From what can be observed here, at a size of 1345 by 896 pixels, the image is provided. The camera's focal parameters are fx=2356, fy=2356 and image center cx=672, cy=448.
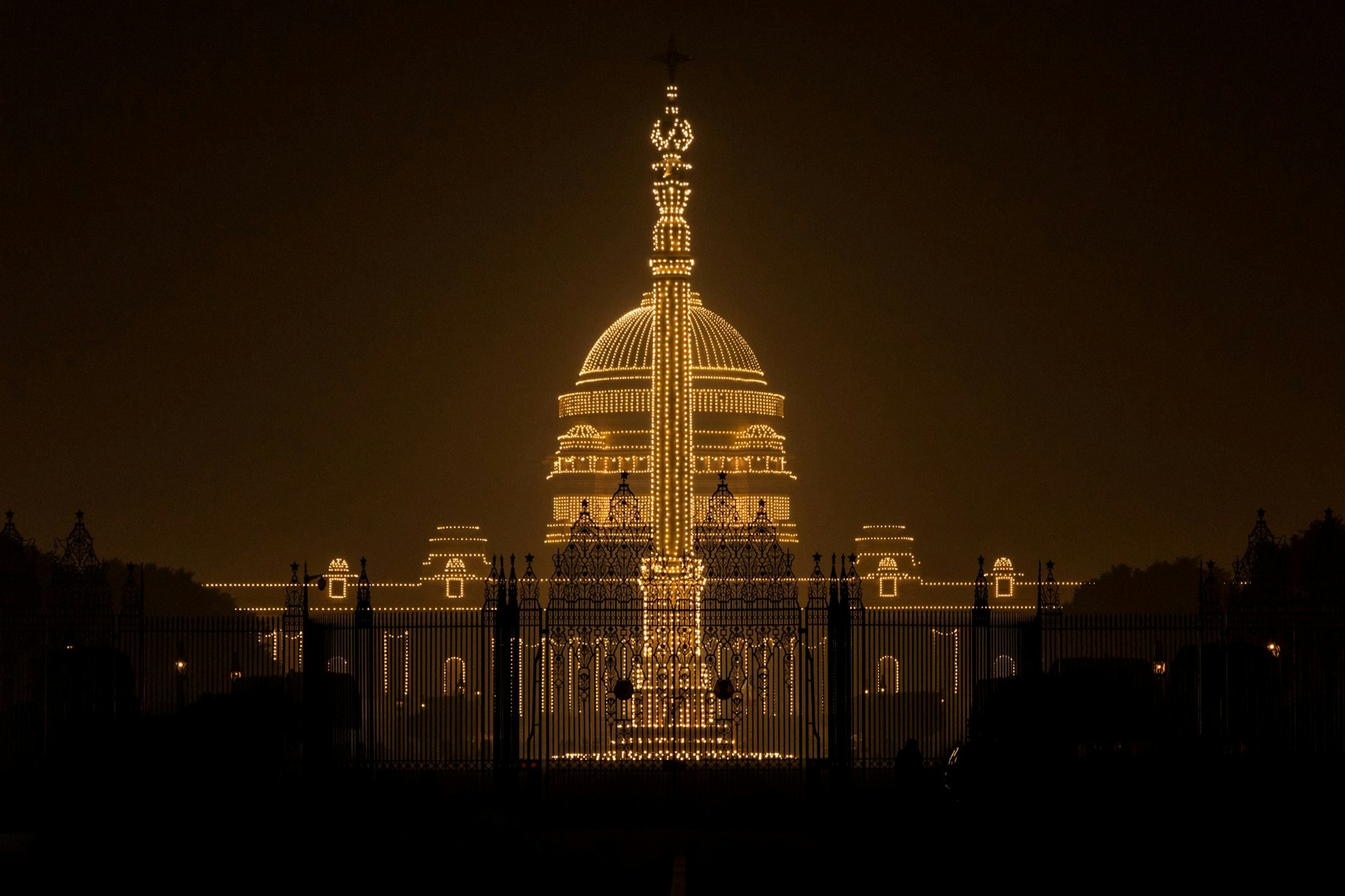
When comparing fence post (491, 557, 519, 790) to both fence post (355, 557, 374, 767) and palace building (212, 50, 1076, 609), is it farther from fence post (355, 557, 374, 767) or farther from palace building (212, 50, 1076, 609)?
palace building (212, 50, 1076, 609)

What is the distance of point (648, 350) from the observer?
5300 inches

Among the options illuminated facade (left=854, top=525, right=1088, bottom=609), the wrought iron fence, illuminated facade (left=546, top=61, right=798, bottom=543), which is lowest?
the wrought iron fence

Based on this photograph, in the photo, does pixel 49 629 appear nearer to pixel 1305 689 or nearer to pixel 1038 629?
pixel 1038 629

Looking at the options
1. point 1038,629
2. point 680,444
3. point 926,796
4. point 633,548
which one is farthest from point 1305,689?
point 680,444

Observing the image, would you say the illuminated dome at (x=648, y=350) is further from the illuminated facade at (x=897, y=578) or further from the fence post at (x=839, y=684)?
the fence post at (x=839, y=684)

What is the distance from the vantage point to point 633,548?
147 feet

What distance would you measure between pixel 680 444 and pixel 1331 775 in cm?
3442

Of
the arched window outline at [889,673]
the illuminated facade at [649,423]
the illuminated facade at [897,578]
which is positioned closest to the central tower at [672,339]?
the arched window outline at [889,673]

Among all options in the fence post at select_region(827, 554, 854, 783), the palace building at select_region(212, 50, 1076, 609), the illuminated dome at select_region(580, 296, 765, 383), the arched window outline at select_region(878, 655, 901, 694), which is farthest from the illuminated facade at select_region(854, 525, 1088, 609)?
the fence post at select_region(827, 554, 854, 783)

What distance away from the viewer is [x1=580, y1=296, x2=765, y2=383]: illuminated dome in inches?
5285

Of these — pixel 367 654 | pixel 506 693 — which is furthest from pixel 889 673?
pixel 367 654

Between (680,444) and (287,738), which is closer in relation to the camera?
(287,738)

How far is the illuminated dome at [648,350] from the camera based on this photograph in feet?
440

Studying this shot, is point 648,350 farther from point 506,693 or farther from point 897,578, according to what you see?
point 506,693
